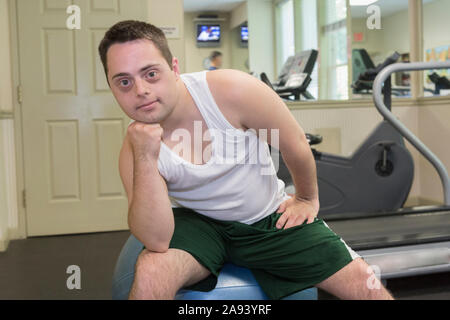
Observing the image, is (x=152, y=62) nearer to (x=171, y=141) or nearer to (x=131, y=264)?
(x=171, y=141)

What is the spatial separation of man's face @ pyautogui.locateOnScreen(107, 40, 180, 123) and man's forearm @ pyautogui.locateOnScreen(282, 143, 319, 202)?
1.33ft

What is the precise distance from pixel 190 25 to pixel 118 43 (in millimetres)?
5869

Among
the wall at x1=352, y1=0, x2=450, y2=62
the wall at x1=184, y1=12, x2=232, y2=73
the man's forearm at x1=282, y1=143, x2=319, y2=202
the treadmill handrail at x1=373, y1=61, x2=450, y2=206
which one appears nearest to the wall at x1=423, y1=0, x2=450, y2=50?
the wall at x1=352, y1=0, x2=450, y2=62

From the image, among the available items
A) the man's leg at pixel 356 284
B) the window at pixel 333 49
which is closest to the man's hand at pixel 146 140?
the man's leg at pixel 356 284

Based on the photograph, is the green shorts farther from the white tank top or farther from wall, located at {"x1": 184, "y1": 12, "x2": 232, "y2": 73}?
wall, located at {"x1": 184, "y1": 12, "x2": 232, "y2": 73}

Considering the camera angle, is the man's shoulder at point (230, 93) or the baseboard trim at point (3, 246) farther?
the baseboard trim at point (3, 246)

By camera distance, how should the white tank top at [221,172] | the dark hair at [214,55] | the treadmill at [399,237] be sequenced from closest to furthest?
the white tank top at [221,172] → the treadmill at [399,237] → the dark hair at [214,55]

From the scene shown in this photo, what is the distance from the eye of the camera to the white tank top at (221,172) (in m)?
1.27

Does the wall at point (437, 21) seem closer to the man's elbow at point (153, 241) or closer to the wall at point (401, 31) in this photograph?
the wall at point (401, 31)

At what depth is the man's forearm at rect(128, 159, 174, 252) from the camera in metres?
1.20

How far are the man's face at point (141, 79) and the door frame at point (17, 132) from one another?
2.74 metres

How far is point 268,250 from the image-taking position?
1329mm

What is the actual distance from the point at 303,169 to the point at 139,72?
1.87 ft

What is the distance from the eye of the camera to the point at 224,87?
4.25ft
